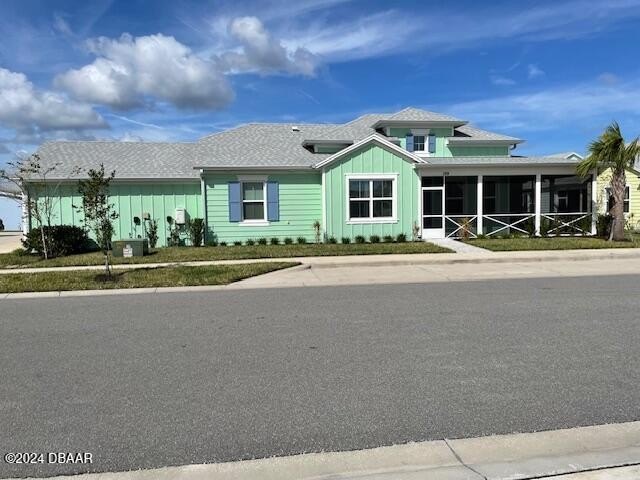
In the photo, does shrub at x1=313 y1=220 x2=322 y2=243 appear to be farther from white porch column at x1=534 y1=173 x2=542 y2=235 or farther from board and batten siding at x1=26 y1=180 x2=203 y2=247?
white porch column at x1=534 y1=173 x2=542 y2=235

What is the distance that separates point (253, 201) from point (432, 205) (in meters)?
7.86

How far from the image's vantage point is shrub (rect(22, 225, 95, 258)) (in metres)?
17.4

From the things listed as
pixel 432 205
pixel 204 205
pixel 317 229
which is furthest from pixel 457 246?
pixel 204 205

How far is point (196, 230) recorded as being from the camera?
19.8 metres

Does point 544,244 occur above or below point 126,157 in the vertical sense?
below

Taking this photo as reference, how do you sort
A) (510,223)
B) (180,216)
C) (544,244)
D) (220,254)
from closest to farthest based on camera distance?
1. (220,254)
2. (544,244)
3. (180,216)
4. (510,223)

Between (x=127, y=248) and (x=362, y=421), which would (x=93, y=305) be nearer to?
(x=362, y=421)

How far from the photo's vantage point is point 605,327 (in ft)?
23.1

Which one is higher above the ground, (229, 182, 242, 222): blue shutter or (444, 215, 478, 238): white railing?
(229, 182, 242, 222): blue shutter

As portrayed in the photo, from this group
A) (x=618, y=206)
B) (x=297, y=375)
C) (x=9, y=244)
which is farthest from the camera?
(x=9, y=244)

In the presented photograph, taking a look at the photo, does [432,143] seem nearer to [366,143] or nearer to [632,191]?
[366,143]

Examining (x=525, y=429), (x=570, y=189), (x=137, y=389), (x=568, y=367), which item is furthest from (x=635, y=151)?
(x=137, y=389)

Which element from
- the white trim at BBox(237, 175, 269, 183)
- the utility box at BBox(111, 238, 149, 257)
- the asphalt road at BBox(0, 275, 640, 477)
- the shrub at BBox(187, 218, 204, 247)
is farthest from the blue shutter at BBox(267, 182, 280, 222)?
the asphalt road at BBox(0, 275, 640, 477)

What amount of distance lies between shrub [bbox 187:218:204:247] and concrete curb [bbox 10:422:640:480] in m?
16.8
